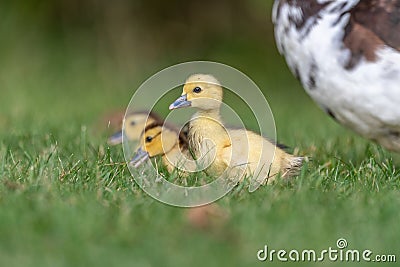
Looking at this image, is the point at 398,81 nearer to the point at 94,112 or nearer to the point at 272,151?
the point at 272,151

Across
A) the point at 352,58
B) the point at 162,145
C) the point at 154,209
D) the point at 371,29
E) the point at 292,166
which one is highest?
the point at 371,29

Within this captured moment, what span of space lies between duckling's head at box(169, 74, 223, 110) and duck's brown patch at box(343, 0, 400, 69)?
20.0 inches

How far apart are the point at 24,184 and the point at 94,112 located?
7.91ft

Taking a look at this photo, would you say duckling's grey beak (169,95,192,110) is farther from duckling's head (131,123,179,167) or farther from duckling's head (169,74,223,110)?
duckling's head (131,123,179,167)

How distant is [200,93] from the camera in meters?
3.14

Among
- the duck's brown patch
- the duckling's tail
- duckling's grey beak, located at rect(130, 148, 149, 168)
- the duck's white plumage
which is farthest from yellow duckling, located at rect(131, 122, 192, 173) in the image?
the duck's brown patch

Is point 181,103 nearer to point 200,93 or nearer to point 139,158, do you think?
point 200,93

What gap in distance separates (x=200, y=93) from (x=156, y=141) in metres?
0.36

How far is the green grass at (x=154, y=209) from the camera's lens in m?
2.28

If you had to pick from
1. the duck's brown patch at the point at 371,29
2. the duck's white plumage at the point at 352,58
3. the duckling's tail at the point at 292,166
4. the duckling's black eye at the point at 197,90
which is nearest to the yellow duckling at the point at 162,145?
the duckling's black eye at the point at 197,90

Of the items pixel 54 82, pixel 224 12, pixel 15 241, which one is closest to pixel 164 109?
pixel 54 82

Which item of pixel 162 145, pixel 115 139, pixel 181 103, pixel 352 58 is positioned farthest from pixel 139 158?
pixel 352 58

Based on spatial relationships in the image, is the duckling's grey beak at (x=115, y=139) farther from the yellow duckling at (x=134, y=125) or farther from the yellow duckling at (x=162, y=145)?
the yellow duckling at (x=162, y=145)

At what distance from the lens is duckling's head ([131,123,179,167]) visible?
11.0 ft
